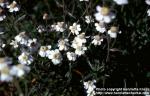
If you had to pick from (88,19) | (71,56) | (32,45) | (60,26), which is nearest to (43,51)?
(32,45)

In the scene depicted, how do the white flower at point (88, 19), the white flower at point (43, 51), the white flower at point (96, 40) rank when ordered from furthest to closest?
the white flower at point (88, 19), the white flower at point (96, 40), the white flower at point (43, 51)

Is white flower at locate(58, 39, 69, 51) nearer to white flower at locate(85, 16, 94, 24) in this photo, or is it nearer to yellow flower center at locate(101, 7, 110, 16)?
white flower at locate(85, 16, 94, 24)

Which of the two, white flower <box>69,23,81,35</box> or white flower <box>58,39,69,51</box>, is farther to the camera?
white flower <box>69,23,81,35</box>

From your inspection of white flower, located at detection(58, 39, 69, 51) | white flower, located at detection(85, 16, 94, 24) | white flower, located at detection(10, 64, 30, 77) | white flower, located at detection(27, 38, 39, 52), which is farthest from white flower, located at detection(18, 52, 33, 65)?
white flower, located at detection(85, 16, 94, 24)

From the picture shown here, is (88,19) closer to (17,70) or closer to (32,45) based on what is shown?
(32,45)

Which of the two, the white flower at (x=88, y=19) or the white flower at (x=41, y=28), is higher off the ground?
the white flower at (x=88, y=19)

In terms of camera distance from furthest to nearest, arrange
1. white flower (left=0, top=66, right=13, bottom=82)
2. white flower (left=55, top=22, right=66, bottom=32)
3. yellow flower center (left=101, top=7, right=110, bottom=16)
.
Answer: white flower (left=55, top=22, right=66, bottom=32) → yellow flower center (left=101, top=7, right=110, bottom=16) → white flower (left=0, top=66, right=13, bottom=82)

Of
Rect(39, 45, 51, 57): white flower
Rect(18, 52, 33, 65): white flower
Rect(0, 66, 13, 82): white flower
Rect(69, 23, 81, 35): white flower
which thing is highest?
Rect(69, 23, 81, 35): white flower

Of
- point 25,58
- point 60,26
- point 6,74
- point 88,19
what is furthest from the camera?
point 88,19

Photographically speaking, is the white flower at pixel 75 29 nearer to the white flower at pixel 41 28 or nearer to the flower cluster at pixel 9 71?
the white flower at pixel 41 28

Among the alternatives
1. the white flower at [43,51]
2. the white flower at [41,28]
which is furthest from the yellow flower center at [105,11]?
the white flower at [41,28]

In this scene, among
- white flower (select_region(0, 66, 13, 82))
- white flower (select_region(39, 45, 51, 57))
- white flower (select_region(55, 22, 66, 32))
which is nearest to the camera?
white flower (select_region(0, 66, 13, 82))

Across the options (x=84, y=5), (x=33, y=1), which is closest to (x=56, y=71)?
(x=84, y=5)
